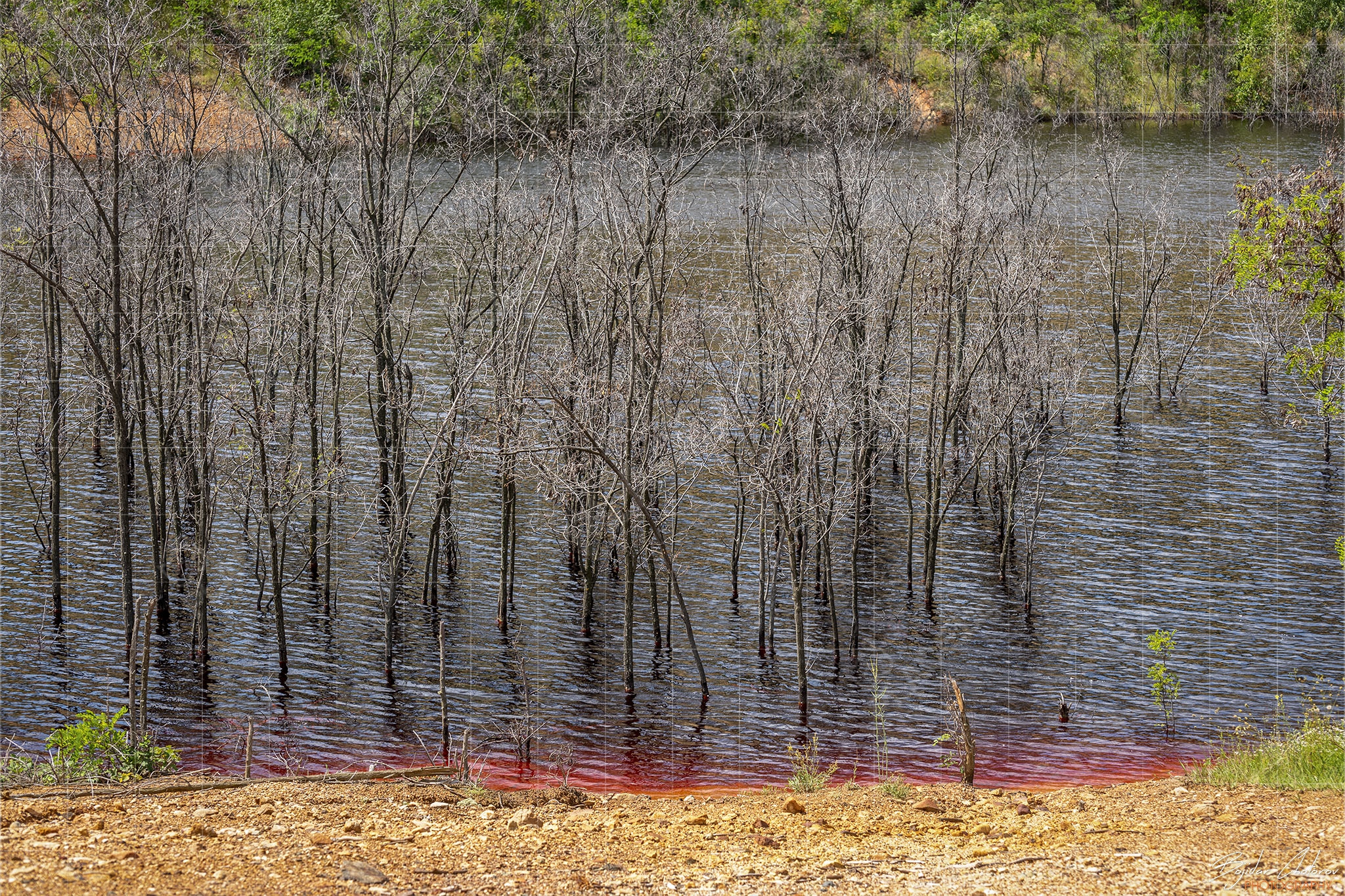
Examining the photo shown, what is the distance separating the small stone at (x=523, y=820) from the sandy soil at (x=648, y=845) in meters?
0.04

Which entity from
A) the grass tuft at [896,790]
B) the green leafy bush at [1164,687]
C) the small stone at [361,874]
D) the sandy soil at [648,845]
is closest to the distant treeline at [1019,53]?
the green leafy bush at [1164,687]

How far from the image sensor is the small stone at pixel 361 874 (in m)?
9.84

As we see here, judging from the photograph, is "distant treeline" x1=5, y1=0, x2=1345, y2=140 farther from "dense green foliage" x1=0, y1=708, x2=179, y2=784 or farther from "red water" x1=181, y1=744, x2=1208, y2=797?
"dense green foliage" x1=0, y1=708, x2=179, y2=784

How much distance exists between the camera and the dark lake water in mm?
22359

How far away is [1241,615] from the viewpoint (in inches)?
1107

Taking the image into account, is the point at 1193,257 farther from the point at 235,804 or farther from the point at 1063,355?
the point at 235,804

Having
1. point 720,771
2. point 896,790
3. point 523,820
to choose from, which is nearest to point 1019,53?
point 720,771

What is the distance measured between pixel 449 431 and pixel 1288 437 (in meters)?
28.6

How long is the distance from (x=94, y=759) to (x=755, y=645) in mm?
15032

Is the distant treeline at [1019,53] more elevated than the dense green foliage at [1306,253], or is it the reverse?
the distant treeline at [1019,53]

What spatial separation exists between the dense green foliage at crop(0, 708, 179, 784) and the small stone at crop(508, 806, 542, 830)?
4.36m

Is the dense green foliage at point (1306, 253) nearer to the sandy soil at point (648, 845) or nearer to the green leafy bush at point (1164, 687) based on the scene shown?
the green leafy bush at point (1164, 687)

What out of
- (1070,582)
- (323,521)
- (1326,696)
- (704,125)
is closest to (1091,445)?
(1070,582)

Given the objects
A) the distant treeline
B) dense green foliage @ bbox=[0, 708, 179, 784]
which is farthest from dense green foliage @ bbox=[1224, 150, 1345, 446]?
the distant treeline
